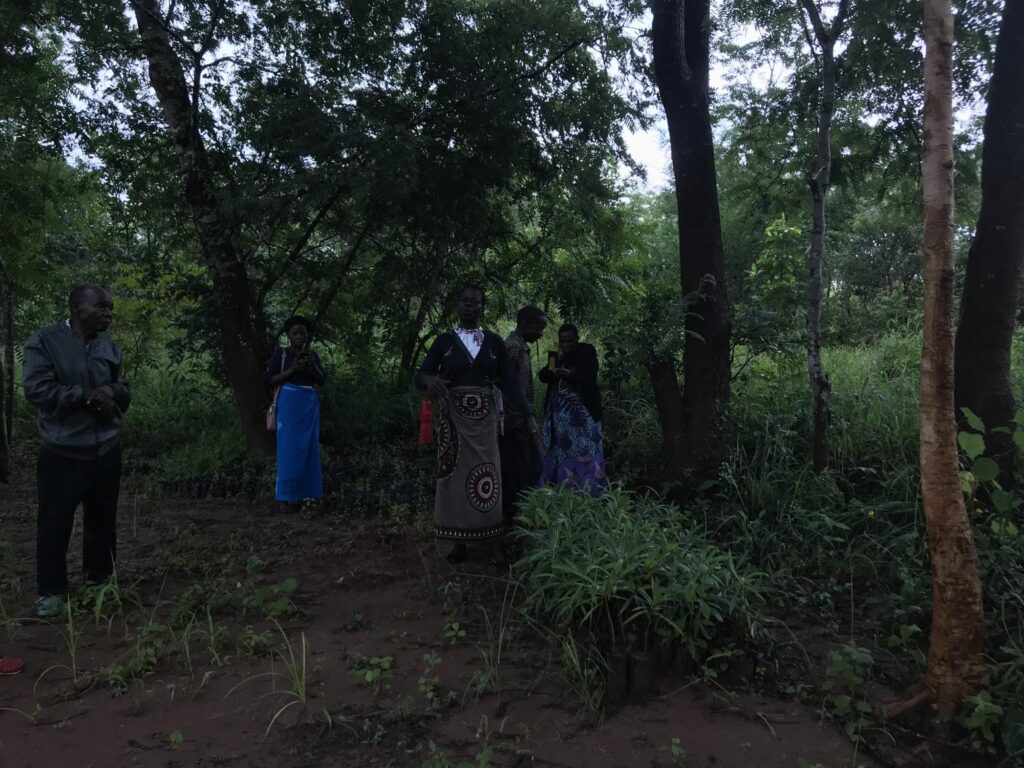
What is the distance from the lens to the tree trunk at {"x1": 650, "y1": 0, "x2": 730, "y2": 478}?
504 cm

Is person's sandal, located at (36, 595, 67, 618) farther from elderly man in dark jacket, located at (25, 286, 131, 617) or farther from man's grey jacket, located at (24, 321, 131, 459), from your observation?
man's grey jacket, located at (24, 321, 131, 459)

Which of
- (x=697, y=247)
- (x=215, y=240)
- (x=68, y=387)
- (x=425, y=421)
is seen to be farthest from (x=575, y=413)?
(x=215, y=240)

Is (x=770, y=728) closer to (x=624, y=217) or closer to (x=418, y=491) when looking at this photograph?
(x=418, y=491)

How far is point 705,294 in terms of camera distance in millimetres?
5027

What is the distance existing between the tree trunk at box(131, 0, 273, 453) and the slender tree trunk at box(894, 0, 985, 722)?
5275 millimetres

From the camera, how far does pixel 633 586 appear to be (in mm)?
3121

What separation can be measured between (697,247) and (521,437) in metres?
1.94

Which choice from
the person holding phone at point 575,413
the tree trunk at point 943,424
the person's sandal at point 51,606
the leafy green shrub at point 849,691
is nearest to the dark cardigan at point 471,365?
the person holding phone at point 575,413

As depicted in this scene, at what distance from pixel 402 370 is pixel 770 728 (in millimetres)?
6009

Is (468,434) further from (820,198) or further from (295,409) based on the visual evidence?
(820,198)

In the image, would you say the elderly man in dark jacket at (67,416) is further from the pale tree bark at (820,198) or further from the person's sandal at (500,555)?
the pale tree bark at (820,198)

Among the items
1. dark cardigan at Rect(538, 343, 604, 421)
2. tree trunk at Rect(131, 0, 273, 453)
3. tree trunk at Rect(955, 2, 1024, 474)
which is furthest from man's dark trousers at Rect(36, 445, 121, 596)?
tree trunk at Rect(955, 2, 1024, 474)

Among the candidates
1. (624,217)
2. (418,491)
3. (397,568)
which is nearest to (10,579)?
(397,568)

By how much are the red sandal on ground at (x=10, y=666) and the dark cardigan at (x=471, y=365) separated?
8.11 ft
